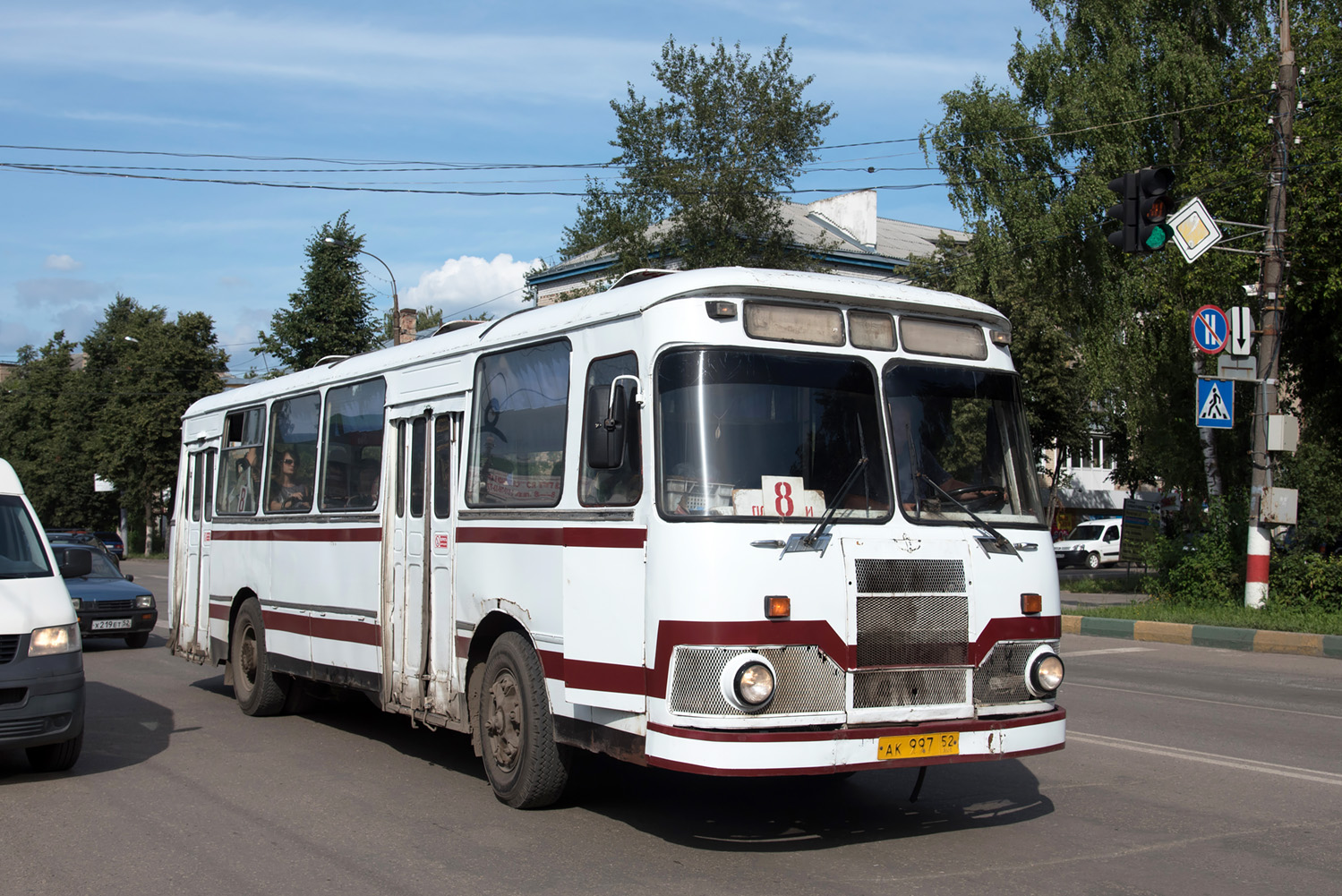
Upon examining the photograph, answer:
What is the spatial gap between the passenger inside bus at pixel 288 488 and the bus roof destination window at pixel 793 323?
5.34m

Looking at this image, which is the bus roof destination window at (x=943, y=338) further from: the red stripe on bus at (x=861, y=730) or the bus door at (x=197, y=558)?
the bus door at (x=197, y=558)

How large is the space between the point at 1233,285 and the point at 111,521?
70.5 meters

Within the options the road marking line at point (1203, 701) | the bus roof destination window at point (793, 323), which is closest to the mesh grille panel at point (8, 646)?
the bus roof destination window at point (793, 323)

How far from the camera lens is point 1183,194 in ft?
75.4

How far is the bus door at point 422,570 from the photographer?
8.11 metres

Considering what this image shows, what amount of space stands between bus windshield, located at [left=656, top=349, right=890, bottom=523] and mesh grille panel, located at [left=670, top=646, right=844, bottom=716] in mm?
650

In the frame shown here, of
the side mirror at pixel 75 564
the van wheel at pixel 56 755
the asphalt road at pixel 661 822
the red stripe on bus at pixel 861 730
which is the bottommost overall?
the asphalt road at pixel 661 822

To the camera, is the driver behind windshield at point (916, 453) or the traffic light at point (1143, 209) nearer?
the driver behind windshield at point (916, 453)

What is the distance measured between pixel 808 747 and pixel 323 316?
39387mm

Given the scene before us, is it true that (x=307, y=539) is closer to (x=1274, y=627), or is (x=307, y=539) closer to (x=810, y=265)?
(x=1274, y=627)

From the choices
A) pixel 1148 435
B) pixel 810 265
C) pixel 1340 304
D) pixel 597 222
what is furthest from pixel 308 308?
pixel 1340 304

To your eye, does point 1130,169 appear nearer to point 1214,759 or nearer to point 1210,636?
point 1210,636

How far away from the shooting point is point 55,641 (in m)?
7.91

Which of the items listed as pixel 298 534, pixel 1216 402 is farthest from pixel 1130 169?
pixel 298 534
